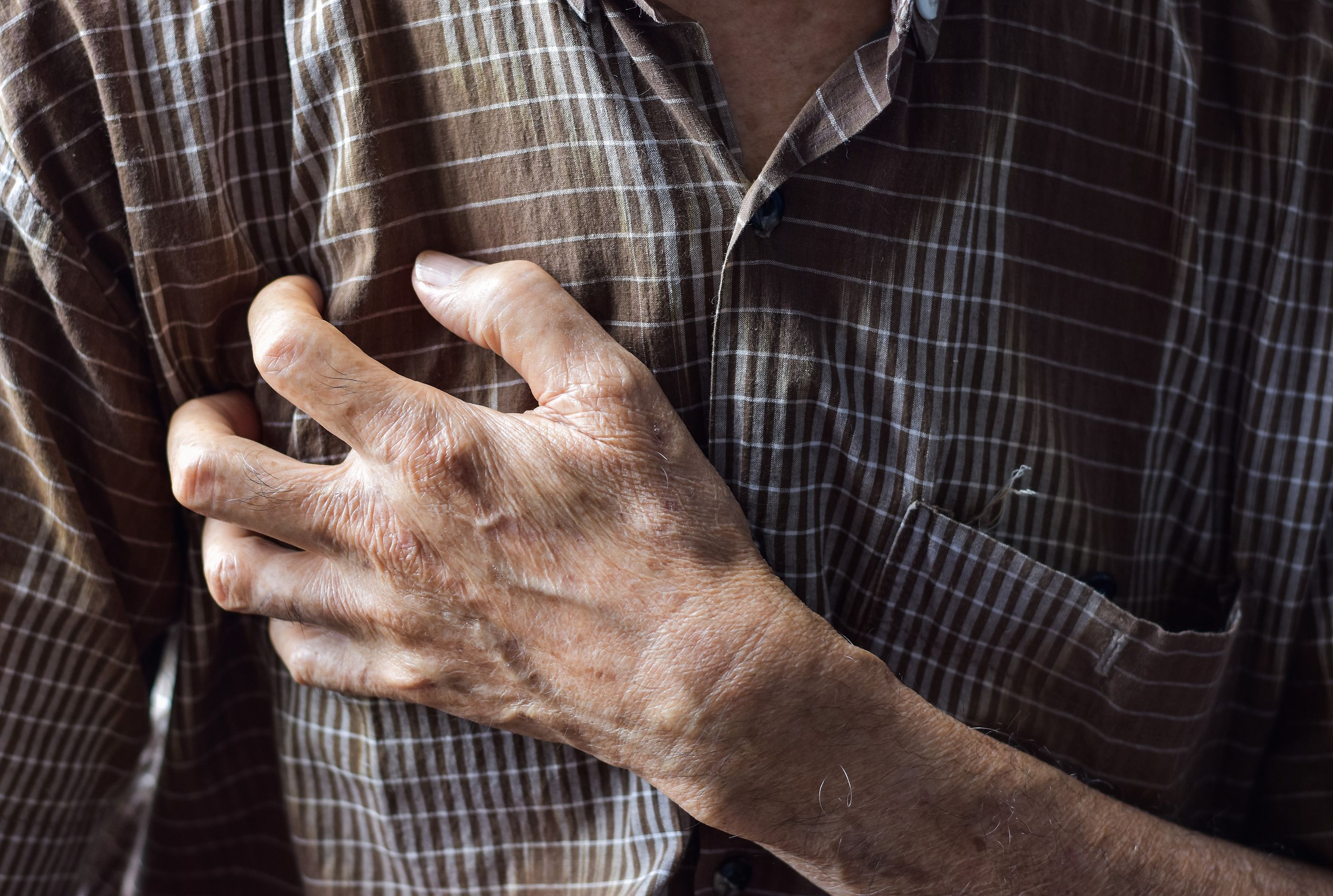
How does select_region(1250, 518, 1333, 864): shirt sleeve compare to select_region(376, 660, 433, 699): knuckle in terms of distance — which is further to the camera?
select_region(1250, 518, 1333, 864): shirt sleeve

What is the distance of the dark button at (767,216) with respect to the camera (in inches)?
32.4

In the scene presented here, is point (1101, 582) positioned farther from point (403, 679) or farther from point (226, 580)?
point (226, 580)

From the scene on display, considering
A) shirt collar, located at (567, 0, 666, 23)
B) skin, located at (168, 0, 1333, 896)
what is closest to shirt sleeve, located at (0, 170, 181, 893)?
skin, located at (168, 0, 1333, 896)

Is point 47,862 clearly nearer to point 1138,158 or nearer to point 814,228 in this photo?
point 814,228

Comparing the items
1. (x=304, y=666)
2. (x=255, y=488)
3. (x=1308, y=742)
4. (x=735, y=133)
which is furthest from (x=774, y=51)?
(x=1308, y=742)

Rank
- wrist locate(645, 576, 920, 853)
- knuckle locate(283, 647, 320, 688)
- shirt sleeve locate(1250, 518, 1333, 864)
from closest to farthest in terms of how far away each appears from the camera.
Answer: wrist locate(645, 576, 920, 853), knuckle locate(283, 647, 320, 688), shirt sleeve locate(1250, 518, 1333, 864)

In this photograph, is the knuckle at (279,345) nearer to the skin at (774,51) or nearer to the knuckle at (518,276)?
the knuckle at (518,276)

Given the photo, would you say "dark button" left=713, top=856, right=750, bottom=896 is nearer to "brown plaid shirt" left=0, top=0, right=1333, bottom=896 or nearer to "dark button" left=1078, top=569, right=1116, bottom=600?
"brown plaid shirt" left=0, top=0, right=1333, bottom=896

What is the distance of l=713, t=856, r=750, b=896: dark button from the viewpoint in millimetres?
925

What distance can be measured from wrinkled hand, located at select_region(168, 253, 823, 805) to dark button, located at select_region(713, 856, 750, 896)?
18 centimetres

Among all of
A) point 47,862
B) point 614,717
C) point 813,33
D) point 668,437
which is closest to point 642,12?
point 813,33

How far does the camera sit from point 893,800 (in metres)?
0.84

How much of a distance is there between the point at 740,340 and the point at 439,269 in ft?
0.94

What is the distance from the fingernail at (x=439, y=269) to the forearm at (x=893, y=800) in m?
0.43
